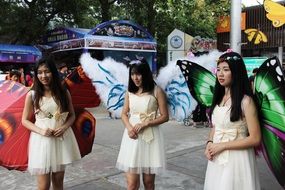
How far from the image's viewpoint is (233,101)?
284 cm

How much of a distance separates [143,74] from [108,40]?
1214 cm

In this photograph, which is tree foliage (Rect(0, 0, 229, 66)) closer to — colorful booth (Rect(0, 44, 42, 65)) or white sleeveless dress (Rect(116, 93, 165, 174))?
colorful booth (Rect(0, 44, 42, 65))

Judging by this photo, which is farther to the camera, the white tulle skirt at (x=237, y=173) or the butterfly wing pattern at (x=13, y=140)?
the butterfly wing pattern at (x=13, y=140)

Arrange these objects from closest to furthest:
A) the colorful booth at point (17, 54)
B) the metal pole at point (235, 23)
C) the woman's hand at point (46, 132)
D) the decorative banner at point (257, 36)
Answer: the woman's hand at point (46, 132) → the metal pole at point (235, 23) → the decorative banner at point (257, 36) → the colorful booth at point (17, 54)

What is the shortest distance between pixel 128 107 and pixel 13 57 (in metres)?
13.9

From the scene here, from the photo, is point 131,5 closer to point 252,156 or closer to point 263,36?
point 263,36

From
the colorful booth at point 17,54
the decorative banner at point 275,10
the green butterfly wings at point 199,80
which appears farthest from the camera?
the colorful booth at point 17,54

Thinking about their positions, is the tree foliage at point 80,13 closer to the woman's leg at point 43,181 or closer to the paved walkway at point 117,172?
the paved walkway at point 117,172

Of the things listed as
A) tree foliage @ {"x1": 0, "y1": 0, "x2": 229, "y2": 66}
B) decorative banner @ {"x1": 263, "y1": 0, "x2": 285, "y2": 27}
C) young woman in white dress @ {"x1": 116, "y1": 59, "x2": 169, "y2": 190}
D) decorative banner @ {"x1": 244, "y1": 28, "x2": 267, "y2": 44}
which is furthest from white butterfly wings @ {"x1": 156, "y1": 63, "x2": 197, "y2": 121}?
tree foliage @ {"x1": 0, "y1": 0, "x2": 229, "y2": 66}

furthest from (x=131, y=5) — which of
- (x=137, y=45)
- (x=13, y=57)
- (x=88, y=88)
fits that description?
(x=88, y=88)

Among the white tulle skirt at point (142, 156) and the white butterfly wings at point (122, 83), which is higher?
the white butterfly wings at point (122, 83)

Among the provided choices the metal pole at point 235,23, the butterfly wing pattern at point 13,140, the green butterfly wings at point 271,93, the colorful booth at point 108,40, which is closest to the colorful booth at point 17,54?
the colorful booth at point 108,40

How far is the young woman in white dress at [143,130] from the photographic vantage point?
12.2 feet

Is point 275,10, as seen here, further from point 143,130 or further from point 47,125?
point 47,125
